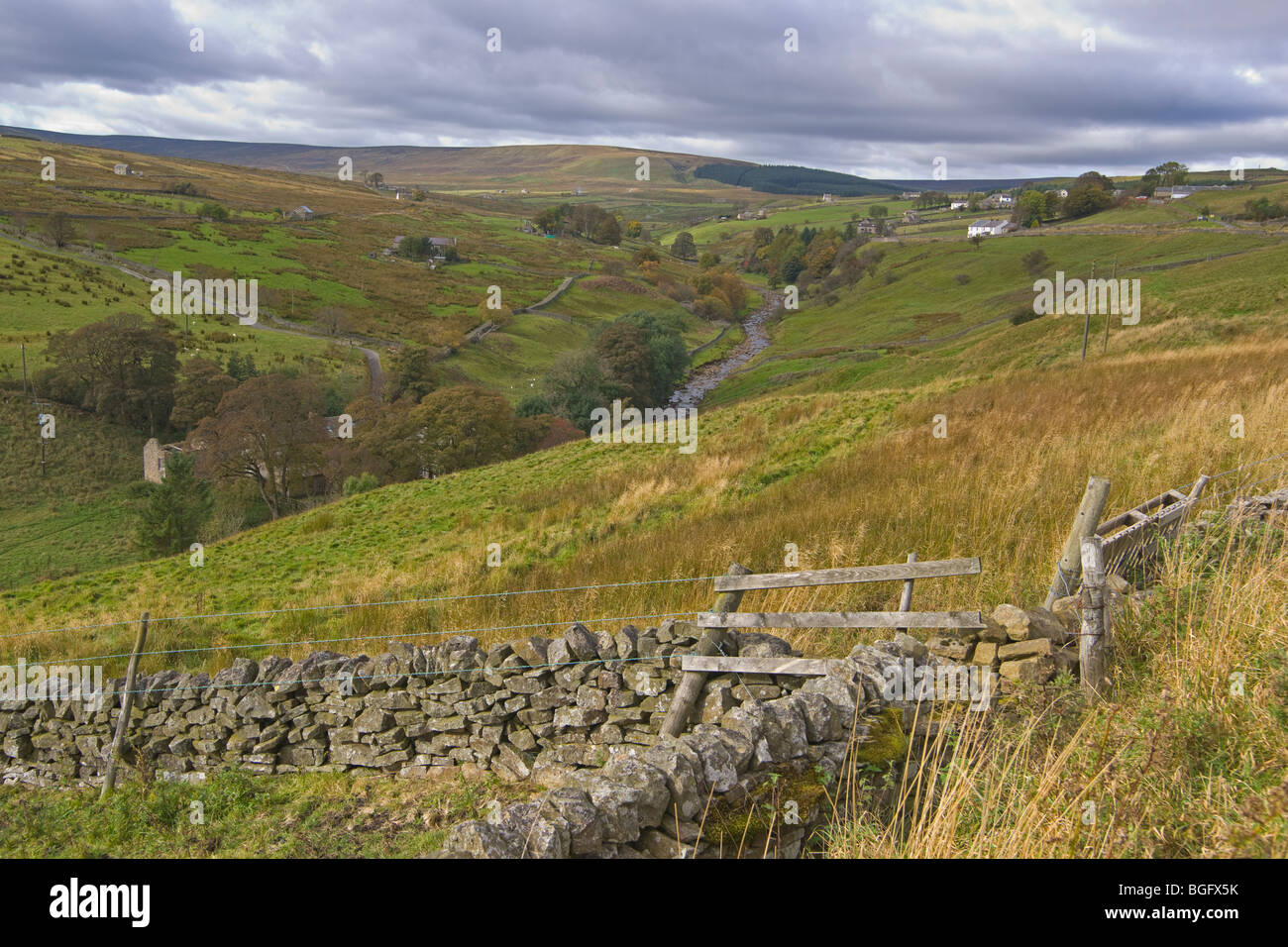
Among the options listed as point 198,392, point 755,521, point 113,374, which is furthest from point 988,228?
point 755,521

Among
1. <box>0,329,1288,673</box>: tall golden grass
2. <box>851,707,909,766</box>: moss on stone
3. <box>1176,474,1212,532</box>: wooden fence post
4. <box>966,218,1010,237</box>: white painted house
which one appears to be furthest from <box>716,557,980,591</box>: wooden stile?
<box>966,218,1010,237</box>: white painted house

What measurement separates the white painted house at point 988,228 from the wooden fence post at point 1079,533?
381 feet

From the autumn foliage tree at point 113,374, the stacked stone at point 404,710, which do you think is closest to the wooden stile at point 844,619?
the stacked stone at point 404,710

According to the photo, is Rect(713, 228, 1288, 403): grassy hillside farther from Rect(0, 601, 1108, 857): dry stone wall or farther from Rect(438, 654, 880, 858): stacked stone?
Rect(438, 654, 880, 858): stacked stone

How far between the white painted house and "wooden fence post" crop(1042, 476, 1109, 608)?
116274mm

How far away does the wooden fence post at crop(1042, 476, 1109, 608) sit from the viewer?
5.50 metres

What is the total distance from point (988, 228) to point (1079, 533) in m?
140

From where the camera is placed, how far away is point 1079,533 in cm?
571

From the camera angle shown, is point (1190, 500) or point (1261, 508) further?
point (1261, 508)

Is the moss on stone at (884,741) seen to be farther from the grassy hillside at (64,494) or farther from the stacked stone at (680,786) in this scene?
the grassy hillside at (64,494)

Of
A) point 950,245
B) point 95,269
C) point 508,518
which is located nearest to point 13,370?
point 95,269

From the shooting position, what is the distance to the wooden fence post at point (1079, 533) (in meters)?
5.50

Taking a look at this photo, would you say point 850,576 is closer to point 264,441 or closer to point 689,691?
point 689,691
